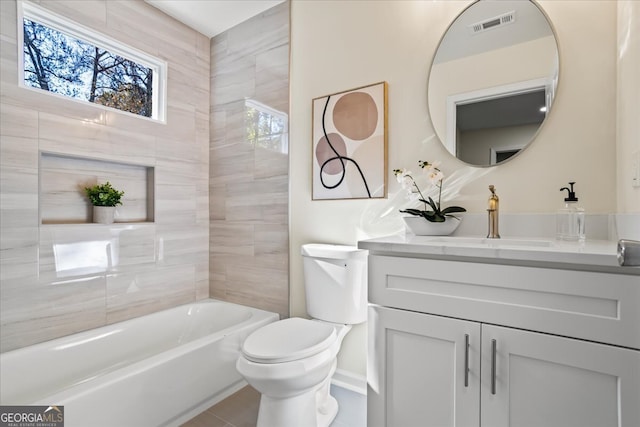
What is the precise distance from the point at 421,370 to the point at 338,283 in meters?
0.69

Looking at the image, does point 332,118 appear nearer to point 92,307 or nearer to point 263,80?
point 263,80

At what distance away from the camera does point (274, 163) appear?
2.26m

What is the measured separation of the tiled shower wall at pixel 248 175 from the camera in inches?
87.8

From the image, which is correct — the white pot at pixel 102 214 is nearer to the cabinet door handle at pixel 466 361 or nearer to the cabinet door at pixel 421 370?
the cabinet door at pixel 421 370

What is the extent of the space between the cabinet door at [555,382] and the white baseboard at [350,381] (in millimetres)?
977

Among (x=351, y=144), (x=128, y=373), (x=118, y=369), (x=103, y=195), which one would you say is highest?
(x=351, y=144)

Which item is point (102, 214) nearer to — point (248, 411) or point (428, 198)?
point (248, 411)

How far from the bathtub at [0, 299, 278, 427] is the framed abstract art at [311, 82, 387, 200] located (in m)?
1.02

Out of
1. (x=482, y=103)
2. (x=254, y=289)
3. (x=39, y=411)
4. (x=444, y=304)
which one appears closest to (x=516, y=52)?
(x=482, y=103)

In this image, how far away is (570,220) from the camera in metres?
1.25

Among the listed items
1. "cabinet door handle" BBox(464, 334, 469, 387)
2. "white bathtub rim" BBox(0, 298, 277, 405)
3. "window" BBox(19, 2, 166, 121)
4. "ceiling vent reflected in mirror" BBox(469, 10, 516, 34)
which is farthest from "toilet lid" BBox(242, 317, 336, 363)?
"window" BBox(19, 2, 166, 121)

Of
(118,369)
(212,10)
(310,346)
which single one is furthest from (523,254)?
(212,10)

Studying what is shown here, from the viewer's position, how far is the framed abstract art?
5.85ft

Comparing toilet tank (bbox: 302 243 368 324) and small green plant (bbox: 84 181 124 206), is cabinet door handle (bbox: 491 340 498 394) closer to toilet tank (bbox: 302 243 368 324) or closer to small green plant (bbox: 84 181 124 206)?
toilet tank (bbox: 302 243 368 324)
